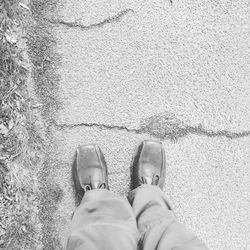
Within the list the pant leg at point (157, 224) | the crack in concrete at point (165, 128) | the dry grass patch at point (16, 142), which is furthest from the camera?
the crack in concrete at point (165, 128)

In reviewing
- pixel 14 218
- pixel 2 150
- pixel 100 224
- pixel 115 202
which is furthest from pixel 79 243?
pixel 2 150

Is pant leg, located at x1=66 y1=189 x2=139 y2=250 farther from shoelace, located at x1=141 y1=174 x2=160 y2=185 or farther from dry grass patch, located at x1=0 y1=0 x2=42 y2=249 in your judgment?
dry grass patch, located at x1=0 y1=0 x2=42 y2=249

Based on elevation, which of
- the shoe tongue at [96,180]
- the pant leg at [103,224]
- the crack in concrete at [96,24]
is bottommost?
the shoe tongue at [96,180]

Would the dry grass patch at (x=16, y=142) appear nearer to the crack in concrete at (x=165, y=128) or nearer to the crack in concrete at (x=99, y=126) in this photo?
the crack in concrete at (x=99, y=126)

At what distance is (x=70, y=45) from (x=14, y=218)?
80 cm

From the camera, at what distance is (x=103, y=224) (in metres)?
1.70

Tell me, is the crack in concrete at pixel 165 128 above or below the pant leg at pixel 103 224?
above

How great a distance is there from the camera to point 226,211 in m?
2.04

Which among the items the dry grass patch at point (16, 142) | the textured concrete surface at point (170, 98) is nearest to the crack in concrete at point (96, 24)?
the textured concrete surface at point (170, 98)

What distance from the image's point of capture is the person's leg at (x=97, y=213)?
1.63 m

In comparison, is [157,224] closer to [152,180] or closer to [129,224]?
[129,224]

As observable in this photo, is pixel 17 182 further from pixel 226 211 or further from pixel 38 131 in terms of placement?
pixel 226 211

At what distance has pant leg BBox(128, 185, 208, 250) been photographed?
160 cm

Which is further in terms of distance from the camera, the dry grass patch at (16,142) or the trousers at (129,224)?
the dry grass patch at (16,142)
